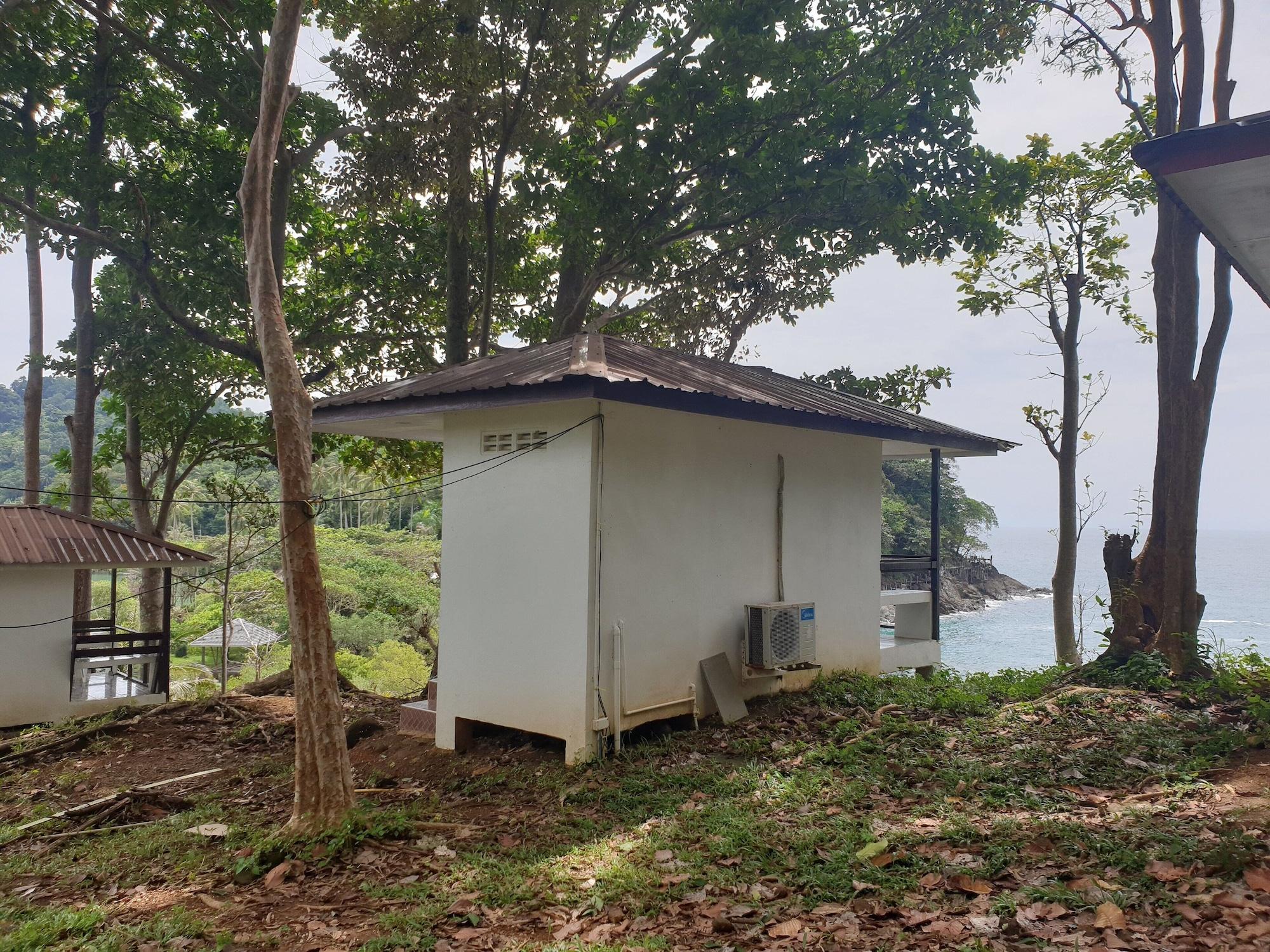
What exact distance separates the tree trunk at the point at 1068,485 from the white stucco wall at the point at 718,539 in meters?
7.56

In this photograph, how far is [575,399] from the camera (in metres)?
6.39

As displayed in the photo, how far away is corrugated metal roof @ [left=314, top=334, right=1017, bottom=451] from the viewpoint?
22.8 ft

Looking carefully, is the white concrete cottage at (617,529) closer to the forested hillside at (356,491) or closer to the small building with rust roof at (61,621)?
the small building with rust roof at (61,621)

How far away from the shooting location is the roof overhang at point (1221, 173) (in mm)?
3283

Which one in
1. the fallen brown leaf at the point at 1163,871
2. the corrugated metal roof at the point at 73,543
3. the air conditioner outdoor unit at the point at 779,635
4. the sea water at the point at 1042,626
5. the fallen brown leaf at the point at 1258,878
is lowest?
the sea water at the point at 1042,626

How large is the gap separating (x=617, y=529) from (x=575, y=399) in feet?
4.31

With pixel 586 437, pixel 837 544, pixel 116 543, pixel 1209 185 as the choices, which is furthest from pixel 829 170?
pixel 116 543

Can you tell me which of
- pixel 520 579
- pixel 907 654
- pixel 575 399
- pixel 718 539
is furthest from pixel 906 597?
pixel 575 399

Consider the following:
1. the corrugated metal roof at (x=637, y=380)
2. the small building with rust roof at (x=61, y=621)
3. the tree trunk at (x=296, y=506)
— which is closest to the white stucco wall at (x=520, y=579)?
the corrugated metal roof at (x=637, y=380)

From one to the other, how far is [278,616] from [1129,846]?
34.3 metres

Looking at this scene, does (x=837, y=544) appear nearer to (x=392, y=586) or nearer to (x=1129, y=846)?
(x=1129, y=846)

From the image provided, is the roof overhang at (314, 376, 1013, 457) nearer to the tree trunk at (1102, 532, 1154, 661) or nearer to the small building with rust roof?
the tree trunk at (1102, 532, 1154, 661)

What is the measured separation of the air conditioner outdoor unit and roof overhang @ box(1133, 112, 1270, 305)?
4.94 meters

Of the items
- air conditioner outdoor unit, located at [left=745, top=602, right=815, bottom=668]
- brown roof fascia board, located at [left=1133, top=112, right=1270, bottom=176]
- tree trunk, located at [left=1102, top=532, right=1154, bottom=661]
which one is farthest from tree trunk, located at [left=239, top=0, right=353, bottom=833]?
tree trunk, located at [left=1102, top=532, right=1154, bottom=661]
